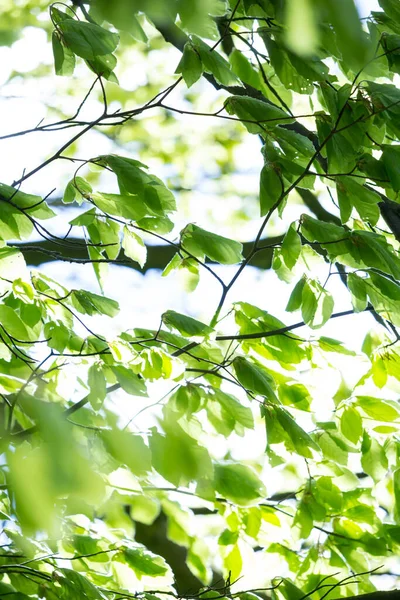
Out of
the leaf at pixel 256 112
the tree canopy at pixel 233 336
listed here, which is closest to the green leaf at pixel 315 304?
the tree canopy at pixel 233 336

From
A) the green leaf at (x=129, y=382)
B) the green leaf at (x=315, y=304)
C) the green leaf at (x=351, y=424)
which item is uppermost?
the green leaf at (x=315, y=304)

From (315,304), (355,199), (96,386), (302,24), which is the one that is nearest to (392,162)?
(355,199)

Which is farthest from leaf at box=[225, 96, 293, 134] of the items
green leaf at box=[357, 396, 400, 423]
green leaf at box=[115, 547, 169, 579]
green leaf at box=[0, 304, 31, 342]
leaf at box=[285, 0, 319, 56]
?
green leaf at box=[115, 547, 169, 579]

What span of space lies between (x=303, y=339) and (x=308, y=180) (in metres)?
0.38

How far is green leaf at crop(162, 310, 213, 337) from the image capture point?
1381 millimetres

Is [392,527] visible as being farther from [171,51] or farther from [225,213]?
[171,51]

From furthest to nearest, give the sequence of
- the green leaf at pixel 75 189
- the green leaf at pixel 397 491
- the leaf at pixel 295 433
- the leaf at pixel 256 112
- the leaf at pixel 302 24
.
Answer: the green leaf at pixel 397 491 → the green leaf at pixel 75 189 → the leaf at pixel 295 433 → the leaf at pixel 256 112 → the leaf at pixel 302 24

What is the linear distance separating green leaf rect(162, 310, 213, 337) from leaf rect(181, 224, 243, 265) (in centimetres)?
14

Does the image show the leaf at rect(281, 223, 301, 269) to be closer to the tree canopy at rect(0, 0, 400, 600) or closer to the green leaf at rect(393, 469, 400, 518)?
the tree canopy at rect(0, 0, 400, 600)

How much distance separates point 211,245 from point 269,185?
20 centimetres

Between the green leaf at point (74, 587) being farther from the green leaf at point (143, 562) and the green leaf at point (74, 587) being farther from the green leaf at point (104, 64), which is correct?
the green leaf at point (104, 64)

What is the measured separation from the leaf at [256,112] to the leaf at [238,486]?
787mm

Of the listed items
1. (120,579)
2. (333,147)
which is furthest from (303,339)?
(120,579)

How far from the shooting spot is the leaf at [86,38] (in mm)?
1126
